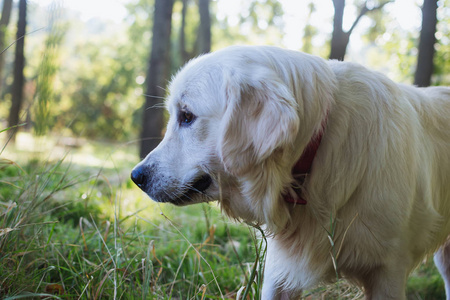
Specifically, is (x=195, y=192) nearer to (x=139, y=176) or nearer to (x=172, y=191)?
(x=172, y=191)

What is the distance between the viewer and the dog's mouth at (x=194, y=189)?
6.48ft

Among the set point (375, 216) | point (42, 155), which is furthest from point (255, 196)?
point (42, 155)

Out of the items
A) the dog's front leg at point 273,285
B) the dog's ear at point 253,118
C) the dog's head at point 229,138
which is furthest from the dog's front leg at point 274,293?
the dog's ear at point 253,118

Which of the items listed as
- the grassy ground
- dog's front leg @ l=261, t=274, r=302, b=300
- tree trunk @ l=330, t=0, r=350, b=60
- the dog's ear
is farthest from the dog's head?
tree trunk @ l=330, t=0, r=350, b=60

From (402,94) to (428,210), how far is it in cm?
60

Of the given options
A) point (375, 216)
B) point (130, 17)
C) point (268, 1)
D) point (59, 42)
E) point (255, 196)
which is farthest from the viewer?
point (130, 17)

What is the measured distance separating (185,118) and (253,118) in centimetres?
43

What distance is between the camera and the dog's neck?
1.83 m

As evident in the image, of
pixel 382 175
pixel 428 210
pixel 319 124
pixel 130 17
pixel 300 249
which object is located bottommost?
pixel 300 249

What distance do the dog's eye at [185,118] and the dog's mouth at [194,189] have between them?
28 cm

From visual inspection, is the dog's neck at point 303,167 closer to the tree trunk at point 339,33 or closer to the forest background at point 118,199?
the forest background at point 118,199

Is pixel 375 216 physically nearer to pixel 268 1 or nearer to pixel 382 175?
pixel 382 175

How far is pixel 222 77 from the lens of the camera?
1.90 metres

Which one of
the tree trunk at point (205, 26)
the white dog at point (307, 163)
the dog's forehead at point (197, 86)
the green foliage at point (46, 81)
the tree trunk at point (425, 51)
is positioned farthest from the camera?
the tree trunk at point (205, 26)
